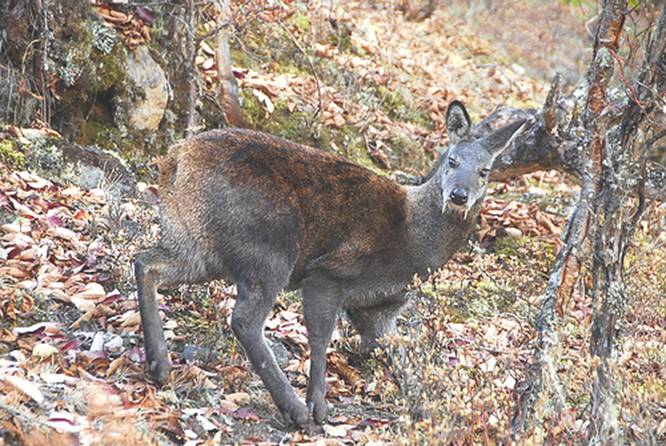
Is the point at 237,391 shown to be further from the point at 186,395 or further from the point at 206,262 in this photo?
the point at 206,262

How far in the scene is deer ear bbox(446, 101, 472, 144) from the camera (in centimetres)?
691

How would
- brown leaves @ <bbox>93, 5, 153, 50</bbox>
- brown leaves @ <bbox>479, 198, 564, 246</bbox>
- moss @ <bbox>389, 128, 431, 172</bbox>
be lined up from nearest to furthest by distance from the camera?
1. brown leaves @ <bbox>93, 5, 153, 50</bbox>
2. brown leaves @ <bbox>479, 198, 564, 246</bbox>
3. moss @ <bbox>389, 128, 431, 172</bbox>

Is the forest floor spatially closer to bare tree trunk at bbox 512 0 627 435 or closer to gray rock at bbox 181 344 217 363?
gray rock at bbox 181 344 217 363

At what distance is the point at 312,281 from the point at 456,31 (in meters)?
10.8

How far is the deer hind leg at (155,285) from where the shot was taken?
219 inches

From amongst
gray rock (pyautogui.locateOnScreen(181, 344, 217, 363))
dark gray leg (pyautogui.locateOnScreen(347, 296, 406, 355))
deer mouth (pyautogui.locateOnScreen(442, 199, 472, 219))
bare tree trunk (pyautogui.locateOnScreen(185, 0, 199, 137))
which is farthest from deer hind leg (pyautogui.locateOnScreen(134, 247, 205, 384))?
bare tree trunk (pyautogui.locateOnScreen(185, 0, 199, 137))

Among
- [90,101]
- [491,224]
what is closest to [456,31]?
[491,224]

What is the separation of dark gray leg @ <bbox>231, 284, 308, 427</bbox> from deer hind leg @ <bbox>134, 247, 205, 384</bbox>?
1.35ft

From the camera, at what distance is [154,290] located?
226 inches

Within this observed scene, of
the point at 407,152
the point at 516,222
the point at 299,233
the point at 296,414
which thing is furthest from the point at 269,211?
the point at 407,152

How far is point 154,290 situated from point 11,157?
102 inches

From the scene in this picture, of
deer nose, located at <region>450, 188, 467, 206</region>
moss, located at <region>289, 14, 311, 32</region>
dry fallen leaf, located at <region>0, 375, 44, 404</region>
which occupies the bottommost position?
dry fallen leaf, located at <region>0, 375, 44, 404</region>

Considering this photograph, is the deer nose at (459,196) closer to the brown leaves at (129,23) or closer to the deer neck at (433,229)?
the deer neck at (433,229)

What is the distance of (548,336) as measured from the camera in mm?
5156
